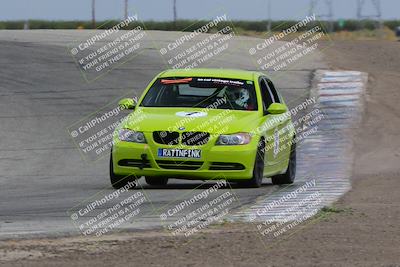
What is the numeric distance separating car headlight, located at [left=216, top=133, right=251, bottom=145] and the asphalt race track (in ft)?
1.90

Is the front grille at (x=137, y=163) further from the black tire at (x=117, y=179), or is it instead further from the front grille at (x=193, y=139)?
the front grille at (x=193, y=139)

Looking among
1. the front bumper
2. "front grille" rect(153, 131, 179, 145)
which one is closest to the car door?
the front bumper

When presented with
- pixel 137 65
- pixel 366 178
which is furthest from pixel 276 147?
pixel 137 65

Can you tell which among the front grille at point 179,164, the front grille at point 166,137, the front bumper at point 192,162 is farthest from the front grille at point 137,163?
the front grille at point 166,137

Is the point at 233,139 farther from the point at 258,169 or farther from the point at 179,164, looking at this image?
the point at 179,164

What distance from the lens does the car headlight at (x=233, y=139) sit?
1345cm

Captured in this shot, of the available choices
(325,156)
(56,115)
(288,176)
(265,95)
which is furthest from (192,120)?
(56,115)

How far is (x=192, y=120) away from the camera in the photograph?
13.5m

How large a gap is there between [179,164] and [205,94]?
1489 millimetres

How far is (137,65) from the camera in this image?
3100 centimetres

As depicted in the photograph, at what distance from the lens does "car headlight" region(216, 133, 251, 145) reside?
1345 centimetres

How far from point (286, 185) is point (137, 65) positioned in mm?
16278

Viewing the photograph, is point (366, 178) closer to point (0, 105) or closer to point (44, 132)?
point (44, 132)

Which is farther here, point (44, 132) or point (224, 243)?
point (44, 132)
